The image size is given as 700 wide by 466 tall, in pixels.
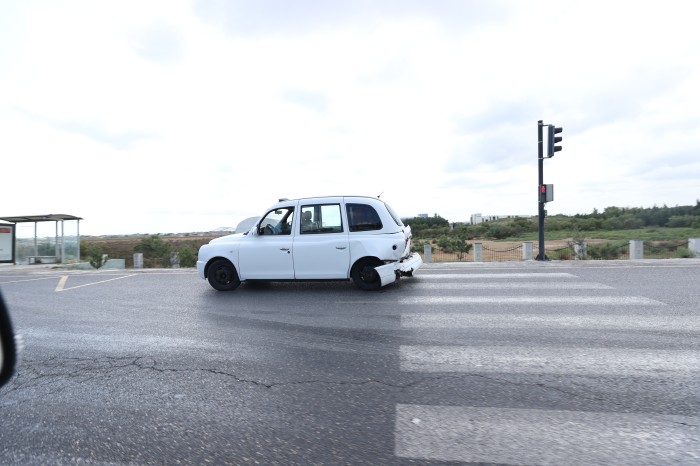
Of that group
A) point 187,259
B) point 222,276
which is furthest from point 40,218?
point 222,276

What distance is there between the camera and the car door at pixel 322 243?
7902mm

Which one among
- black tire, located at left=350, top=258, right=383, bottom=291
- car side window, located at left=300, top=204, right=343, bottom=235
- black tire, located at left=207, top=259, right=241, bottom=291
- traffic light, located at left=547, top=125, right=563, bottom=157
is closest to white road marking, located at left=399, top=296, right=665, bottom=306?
black tire, located at left=350, top=258, right=383, bottom=291

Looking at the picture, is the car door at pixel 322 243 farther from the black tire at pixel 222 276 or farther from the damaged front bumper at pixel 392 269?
the black tire at pixel 222 276

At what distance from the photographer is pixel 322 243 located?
7.94 metres

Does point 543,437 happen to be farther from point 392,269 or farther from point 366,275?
point 366,275

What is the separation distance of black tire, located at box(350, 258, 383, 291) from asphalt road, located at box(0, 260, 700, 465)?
912 mm

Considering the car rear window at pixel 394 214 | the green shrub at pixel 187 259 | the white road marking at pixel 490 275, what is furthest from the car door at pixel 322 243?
the green shrub at pixel 187 259

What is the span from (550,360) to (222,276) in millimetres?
6687

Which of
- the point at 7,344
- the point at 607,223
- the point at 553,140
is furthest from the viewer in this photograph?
the point at 607,223

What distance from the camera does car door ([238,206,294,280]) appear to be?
8125 mm

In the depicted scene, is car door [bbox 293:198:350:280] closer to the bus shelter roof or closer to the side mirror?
the side mirror

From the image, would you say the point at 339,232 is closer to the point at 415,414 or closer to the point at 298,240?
the point at 298,240

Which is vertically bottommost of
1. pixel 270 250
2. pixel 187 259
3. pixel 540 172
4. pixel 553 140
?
pixel 187 259

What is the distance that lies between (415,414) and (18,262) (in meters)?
25.8
